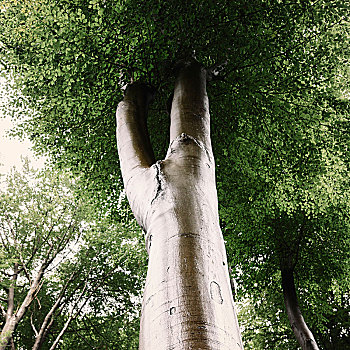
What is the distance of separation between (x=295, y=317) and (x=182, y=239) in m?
8.98

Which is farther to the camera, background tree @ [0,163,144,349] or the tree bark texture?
background tree @ [0,163,144,349]

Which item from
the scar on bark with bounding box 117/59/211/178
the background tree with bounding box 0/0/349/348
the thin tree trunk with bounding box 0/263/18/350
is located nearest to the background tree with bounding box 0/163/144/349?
the thin tree trunk with bounding box 0/263/18/350

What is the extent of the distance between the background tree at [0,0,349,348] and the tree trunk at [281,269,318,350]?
3.02 meters

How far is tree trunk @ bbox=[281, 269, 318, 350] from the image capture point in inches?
354

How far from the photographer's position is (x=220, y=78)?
6.05 meters

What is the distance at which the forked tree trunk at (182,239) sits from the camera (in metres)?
1.78

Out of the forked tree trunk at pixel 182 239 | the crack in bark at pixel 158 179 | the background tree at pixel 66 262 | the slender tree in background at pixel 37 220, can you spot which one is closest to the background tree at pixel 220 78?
the forked tree trunk at pixel 182 239

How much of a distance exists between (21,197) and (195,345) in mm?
15829

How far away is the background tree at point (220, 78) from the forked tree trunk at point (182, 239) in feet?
6.38

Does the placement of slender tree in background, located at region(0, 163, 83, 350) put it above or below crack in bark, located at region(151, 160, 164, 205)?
above

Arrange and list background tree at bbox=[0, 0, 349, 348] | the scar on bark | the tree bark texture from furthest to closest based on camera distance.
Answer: the tree bark texture
background tree at bbox=[0, 0, 349, 348]
the scar on bark

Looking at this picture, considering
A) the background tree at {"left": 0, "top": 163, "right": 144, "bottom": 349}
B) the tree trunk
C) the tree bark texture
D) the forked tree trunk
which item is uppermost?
the background tree at {"left": 0, "top": 163, "right": 144, "bottom": 349}

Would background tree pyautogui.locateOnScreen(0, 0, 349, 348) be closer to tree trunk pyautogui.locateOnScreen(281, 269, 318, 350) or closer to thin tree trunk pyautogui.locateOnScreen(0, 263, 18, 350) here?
tree trunk pyautogui.locateOnScreen(281, 269, 318, 350)

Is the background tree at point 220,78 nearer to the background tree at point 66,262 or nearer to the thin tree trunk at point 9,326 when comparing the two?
the thin tree trunk at point 9,326
